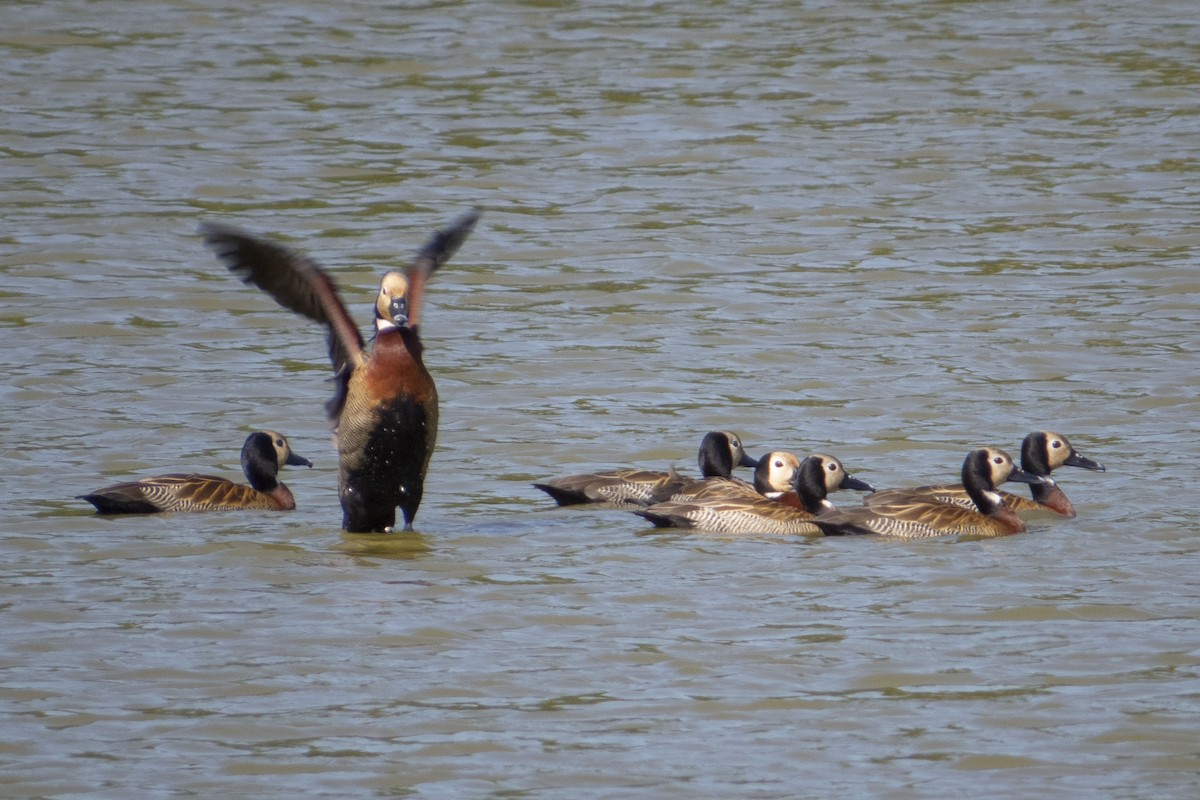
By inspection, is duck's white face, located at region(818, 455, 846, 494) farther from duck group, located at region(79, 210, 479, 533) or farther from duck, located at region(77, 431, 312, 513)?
duck, located at region(77, 431, 312, 513)

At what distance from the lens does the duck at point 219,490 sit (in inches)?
421

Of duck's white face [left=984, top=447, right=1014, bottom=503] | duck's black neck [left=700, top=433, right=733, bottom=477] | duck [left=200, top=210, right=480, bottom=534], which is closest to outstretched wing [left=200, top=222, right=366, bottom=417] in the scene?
duck [left=200, top=210, right=480, bottom=534]

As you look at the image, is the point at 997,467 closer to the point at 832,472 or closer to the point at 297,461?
the point at 832,472

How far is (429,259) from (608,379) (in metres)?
3.57

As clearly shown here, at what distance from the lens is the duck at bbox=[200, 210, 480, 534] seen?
10156 millimetres

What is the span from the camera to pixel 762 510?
10.7m

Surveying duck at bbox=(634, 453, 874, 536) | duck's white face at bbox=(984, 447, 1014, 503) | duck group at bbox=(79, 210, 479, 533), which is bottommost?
duck at bbox=(634, 453, 874, 536)

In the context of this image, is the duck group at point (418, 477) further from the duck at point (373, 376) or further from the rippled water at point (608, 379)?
the rippled water at point (608, 379)

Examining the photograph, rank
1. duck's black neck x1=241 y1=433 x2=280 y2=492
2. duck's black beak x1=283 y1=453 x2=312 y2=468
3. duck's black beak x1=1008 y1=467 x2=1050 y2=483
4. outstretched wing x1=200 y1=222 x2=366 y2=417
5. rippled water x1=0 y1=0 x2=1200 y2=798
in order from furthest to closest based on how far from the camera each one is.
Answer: duck's black beak x1=283 y1=453 x2=312 y2=468 < duck's black neck x1=241 y1=433 x2=280 y2=492 < duck's black beak x1=1008 y1=467 x2=1050 y2=483 < outstretched wing x1=200 y1=222 x2=366 y2=417 < rippled water x1=0 y1=0 x2=1200 y2=798

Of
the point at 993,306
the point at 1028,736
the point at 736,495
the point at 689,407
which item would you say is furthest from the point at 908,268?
the point at 1028,736

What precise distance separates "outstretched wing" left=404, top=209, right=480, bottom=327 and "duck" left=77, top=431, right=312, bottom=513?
4.46 feet

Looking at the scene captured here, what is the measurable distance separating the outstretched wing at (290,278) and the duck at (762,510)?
5.38 feet

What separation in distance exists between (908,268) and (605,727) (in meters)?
9.55

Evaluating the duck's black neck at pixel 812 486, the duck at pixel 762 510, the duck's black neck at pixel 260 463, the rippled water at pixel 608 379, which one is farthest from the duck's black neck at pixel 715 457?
the duck's black neck at pixel 260 463
